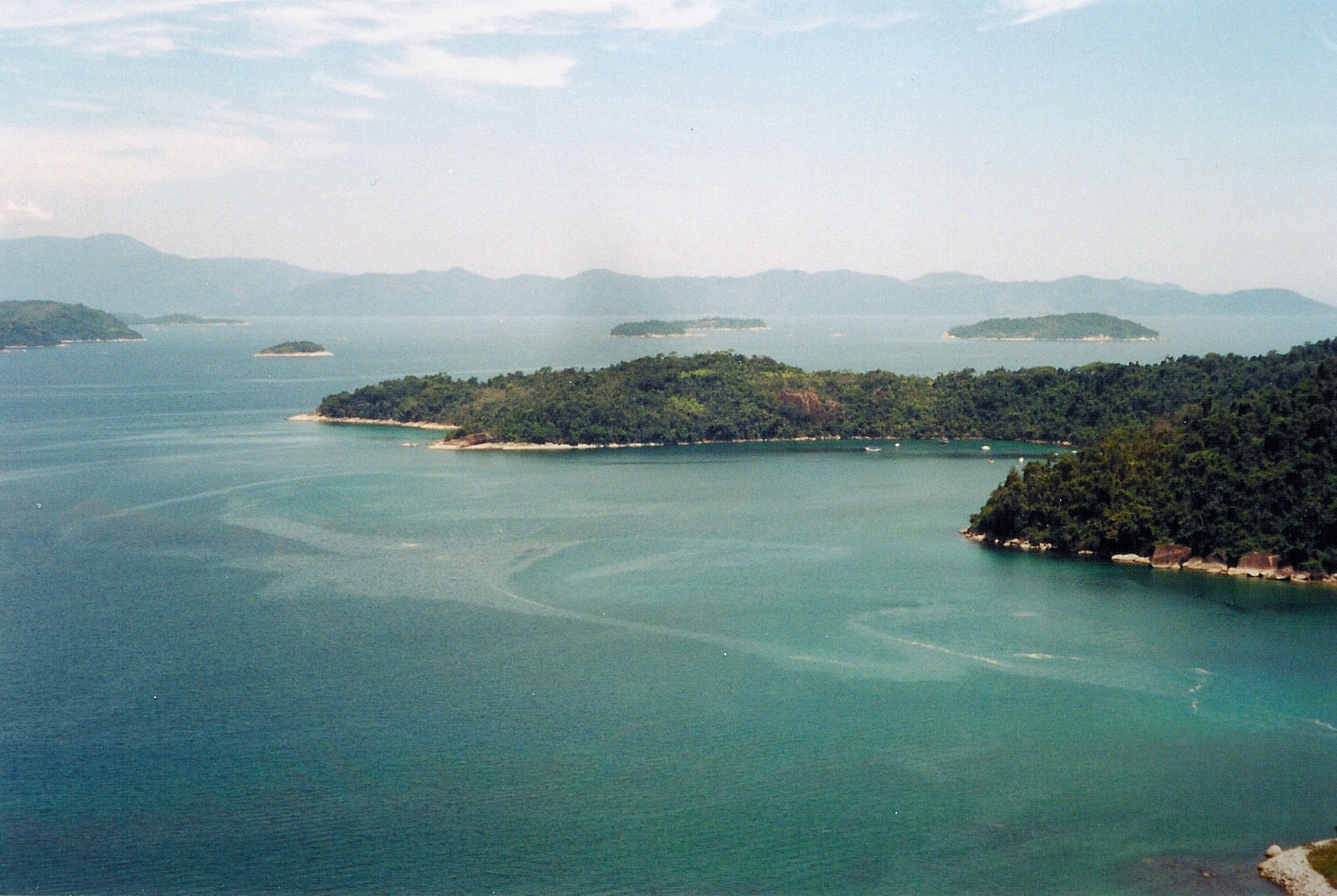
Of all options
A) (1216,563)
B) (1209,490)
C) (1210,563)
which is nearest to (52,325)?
(1209,490)

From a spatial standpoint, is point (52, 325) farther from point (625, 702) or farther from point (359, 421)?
point (625, 702)

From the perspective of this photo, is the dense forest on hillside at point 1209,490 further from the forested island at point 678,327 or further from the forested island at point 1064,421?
the forested island at point 678,327

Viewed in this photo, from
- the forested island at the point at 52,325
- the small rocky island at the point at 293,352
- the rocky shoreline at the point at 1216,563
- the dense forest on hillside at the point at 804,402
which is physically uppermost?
the forested island at the point at 52,325

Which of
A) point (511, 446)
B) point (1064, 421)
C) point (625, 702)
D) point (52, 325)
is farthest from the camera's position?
point (52, 325)

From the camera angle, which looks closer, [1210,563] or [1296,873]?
[1296,873]

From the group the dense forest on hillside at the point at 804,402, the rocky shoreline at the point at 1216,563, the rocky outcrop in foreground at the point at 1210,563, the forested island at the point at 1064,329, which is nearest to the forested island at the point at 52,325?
the dense forest on hillside at the point at 804,402

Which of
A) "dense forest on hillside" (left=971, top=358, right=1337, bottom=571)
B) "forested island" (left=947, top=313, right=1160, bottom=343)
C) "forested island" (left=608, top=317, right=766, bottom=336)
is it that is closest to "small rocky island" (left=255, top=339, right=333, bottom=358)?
"forested island" (left=608, top=317, right=766, bottom=336)

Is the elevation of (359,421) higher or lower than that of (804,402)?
lower
